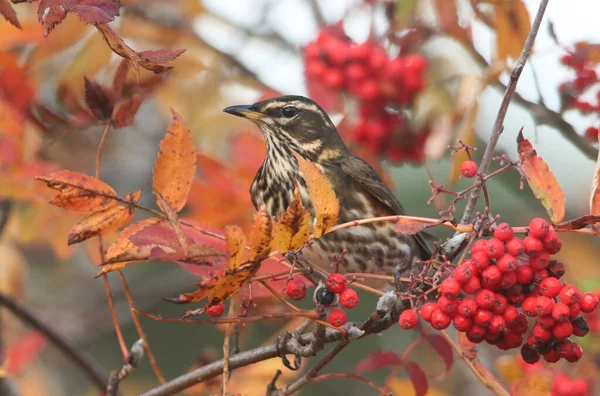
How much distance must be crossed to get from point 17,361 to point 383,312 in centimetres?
151

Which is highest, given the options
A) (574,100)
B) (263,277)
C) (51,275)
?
(574,100)

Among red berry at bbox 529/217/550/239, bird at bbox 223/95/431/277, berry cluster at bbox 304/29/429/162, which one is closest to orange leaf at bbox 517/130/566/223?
red berry at bbox 529/217/550/239

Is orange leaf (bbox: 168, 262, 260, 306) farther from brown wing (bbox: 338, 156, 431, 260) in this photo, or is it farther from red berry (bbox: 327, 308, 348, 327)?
brown wing (bbox: 338, 156, 431, 260)

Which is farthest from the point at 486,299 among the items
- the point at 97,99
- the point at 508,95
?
the point at 97,99

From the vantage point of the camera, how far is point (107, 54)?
277 cm

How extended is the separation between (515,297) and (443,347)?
0.54 metres

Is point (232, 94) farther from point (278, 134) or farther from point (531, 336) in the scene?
point (531, 336)

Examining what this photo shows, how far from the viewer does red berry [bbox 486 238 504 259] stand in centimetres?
142

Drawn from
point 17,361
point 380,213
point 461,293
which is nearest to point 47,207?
point 17,361

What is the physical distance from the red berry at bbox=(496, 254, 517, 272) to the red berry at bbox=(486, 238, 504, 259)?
10 millimetres

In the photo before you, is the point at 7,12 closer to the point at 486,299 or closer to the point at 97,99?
the point at 97,99

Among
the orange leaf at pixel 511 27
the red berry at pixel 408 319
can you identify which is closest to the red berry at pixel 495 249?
the red berry at pixel 408 319

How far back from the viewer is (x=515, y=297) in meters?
1.48

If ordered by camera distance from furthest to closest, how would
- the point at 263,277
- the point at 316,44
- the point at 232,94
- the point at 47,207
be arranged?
1. the point at 232,94
2. the point at 316,44
3. the point at 47,207
4. the point at 263,277
